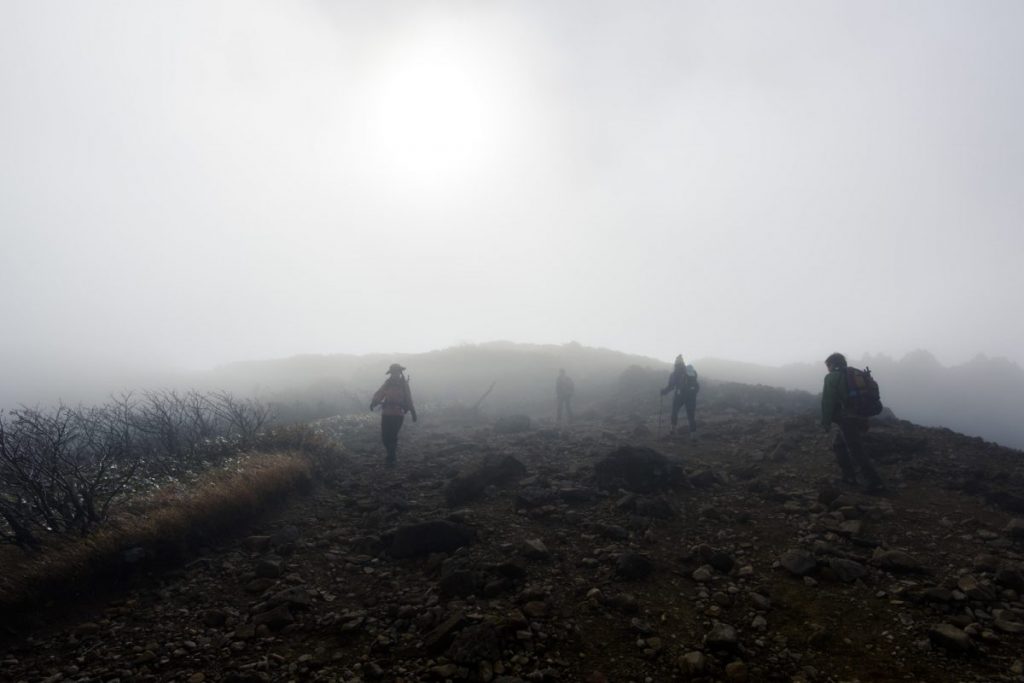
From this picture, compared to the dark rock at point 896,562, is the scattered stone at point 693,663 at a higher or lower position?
lower

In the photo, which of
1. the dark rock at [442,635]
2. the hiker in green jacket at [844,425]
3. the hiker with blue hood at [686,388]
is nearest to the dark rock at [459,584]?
the dark rock at [442,635]

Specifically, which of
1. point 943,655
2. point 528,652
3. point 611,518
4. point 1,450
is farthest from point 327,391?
point 943,655

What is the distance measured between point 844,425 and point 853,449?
445 millimetres

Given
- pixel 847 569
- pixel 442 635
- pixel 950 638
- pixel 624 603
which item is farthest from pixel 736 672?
pixel 442 635

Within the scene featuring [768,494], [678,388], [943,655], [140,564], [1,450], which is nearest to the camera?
[943,655]

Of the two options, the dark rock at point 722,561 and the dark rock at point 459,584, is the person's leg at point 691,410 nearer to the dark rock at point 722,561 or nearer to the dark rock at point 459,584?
the dark rock at point 722,561

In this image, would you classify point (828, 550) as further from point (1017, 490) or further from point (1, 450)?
point (1, 450)

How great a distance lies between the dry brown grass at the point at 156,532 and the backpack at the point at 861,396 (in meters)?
10.4

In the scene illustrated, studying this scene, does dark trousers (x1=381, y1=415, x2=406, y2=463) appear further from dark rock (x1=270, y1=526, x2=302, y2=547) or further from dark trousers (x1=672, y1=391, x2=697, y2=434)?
dark trousers (x1=672, y1=391, x2=697, y2=434)

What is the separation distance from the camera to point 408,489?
9.99 metres

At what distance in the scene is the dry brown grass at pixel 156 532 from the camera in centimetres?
545

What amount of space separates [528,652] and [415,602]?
165 cm

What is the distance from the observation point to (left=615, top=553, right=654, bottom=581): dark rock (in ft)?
19.6

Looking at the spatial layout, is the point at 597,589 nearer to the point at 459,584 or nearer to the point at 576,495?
the point at 459,584
